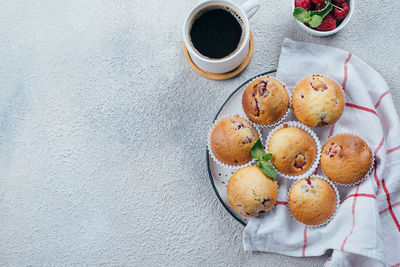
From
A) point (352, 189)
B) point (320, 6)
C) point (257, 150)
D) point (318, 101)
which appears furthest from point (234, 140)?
point (320, 6)

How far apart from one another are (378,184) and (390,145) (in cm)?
12

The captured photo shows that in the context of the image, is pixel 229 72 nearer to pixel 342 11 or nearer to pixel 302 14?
pixel 302 14

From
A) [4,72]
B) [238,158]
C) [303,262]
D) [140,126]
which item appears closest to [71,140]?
[140,126]

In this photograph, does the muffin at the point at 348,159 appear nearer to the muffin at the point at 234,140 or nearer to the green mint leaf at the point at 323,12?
the muffin at the point at 234,140

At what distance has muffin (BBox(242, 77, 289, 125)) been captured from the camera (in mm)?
1027

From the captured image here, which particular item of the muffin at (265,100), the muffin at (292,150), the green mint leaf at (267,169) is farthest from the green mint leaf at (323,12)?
the green mint leaf at (267,169)

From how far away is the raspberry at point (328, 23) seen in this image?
1.12m

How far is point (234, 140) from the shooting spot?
1037 millimetres

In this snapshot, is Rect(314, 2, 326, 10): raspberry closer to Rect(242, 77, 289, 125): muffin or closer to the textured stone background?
the textured stone background

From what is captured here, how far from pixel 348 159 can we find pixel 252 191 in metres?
0.28

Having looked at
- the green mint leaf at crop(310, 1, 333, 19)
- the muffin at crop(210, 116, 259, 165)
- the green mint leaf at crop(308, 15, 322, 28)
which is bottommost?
the muffin at crop(210, 116, 259, 165)

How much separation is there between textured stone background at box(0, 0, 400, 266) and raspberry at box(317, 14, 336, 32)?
96mm

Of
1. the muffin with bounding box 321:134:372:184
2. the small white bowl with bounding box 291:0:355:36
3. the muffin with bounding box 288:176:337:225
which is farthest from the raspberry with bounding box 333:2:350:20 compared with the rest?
the muffin with bounding box 288:176:337:225

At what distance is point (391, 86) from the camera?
1199 mm
